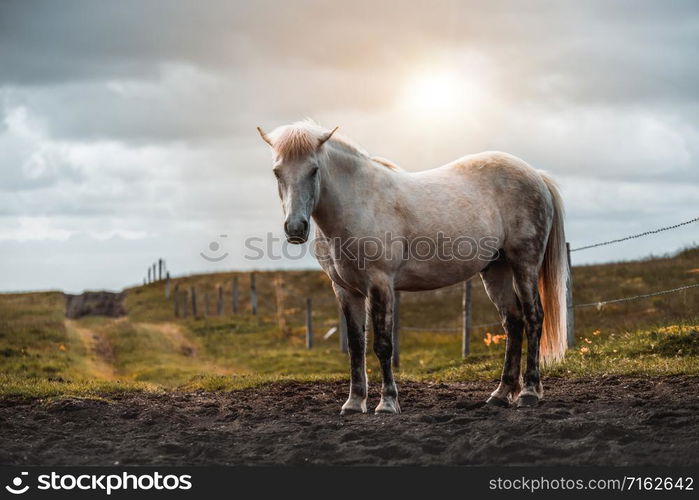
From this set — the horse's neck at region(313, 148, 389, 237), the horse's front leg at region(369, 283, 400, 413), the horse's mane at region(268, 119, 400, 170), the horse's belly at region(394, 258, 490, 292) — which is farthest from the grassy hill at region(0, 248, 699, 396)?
the horse's mane at region(268, 119, 400, 170)

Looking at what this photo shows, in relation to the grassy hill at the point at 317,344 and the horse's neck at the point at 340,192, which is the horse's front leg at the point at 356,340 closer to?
the horse's neck at the point at 340,192

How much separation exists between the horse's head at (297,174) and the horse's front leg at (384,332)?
1.13 m

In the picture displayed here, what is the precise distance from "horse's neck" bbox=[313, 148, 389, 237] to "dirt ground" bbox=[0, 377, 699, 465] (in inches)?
80.6

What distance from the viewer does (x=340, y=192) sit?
Answer: 7695 mm

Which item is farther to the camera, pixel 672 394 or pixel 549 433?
pixel 672 394

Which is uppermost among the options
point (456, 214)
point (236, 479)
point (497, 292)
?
point (456, 214)

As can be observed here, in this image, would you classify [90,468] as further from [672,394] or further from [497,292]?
[672,394]

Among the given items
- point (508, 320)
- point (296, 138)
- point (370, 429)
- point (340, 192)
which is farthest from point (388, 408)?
point (296, 138)

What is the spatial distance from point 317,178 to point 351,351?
6.87 feet

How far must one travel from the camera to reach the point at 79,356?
18594 millimetres

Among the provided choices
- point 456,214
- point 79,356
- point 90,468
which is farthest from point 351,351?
point 79,356

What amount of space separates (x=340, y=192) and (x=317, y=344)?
49.7 feet

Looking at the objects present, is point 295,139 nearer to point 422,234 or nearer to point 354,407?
point 422,234

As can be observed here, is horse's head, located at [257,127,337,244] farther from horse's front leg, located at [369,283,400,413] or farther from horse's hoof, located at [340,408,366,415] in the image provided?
horse's hoof, located at [340,408,366,415]
